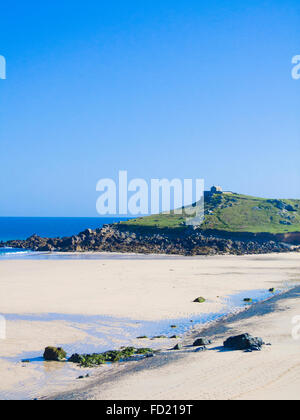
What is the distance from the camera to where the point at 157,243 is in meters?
90.2

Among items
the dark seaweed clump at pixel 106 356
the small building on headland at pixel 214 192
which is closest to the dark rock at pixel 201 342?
the dark seaweed clump at pixel 106 356

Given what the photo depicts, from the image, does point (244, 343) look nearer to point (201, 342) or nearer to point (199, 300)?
point (201, 342)

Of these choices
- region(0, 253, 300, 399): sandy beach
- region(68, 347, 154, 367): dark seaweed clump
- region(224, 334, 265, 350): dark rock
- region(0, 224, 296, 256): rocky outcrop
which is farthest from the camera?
region(0, 224, 296, 256): rocky outcrop

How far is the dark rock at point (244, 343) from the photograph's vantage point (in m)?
18.0

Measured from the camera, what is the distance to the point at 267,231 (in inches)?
3644

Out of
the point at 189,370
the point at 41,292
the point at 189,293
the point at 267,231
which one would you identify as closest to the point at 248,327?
the point at 189,370

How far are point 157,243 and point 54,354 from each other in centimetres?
7226

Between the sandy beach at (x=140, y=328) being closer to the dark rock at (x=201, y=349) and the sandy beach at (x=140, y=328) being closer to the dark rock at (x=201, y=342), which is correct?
the dark rock at (x=201, y=349)

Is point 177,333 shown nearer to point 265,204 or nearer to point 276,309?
point 276,309

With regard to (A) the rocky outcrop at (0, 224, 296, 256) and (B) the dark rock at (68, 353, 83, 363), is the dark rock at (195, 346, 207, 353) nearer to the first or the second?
(B) the dark rock at (68, 353, 83, 363)

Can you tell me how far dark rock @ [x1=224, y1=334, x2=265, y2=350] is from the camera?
1802cm

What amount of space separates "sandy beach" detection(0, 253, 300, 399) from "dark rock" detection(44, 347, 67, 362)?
0.41 meters

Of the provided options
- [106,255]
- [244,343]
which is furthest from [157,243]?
[244,343]

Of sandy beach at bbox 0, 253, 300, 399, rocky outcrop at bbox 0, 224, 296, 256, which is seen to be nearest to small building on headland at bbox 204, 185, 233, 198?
rocky outcrop at bbox 0, 224, 296, 256
